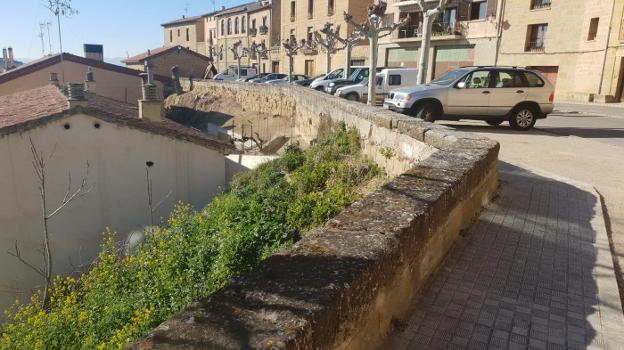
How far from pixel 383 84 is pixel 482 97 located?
28.2ft

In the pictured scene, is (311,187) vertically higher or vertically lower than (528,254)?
lower

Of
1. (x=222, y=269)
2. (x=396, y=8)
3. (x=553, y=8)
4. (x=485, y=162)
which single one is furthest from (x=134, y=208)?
(x=396, y=8)

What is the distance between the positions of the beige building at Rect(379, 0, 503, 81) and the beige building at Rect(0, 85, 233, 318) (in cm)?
1939

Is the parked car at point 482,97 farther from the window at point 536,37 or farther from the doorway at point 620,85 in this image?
the window at point 536,37

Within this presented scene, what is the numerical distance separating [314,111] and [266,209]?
23.1 ft

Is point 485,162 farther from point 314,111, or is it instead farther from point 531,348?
point 314,111

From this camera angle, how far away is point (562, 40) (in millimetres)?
25562

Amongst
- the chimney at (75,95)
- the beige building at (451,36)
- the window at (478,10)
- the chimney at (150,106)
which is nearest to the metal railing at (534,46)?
the beige building at (451,36)

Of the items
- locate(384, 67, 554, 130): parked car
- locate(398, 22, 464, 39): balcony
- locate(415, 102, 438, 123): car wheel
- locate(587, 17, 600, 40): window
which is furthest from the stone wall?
locate(398, 22, 464, 39): balcony

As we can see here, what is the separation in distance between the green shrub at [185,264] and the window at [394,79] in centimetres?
1113

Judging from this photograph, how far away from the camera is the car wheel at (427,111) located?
10883 mm

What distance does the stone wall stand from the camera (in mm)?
1669

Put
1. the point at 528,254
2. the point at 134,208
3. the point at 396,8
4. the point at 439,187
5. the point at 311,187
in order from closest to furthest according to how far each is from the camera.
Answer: the point at 439,187 < the point at 528,254 < the point at 311,187 < the point at 134,208 < the point at 396,8

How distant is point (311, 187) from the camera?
8602 mm
